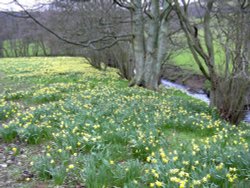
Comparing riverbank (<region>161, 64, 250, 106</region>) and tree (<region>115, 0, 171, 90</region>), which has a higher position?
tree (<region>115, 0, 171, 90</region>)

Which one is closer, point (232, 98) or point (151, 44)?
point (232, 98)

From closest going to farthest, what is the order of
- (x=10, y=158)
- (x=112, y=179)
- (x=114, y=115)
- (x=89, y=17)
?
(x=112, y=179)
(x=10, y=158)
(x=114, y=115)
(x=89, y=17)

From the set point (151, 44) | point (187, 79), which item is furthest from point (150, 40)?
point (187, 79)

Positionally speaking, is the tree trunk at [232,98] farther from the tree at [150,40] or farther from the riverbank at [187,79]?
the riverbank at [187,79]

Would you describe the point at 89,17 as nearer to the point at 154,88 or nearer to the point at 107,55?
the point at 154,88

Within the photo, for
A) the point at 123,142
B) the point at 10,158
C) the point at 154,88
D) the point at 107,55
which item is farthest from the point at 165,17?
the point at 107,55

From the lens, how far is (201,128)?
684cm

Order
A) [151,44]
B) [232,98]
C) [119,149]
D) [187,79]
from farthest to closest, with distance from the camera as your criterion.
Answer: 1. [187,79]
2. [151,44]
3. [232,98]
4. [119,149]

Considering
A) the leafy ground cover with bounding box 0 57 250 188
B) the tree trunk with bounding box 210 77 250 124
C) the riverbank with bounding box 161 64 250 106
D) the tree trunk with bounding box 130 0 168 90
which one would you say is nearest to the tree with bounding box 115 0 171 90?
the tree trunk with bounding box 130 0 168 90

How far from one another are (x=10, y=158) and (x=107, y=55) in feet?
75.1

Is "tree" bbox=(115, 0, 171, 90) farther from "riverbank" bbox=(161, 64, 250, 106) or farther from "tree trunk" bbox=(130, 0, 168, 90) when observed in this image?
"riverbank" bbox=(161, 64, 250, 106)

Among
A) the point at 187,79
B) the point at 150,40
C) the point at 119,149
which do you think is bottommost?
the point at 187,79

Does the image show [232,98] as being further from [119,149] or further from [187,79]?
[187,79]

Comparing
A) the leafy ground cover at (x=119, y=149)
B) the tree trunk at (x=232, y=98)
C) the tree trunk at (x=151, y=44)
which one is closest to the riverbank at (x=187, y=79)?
the tree trunk at (x=151, y=44)
